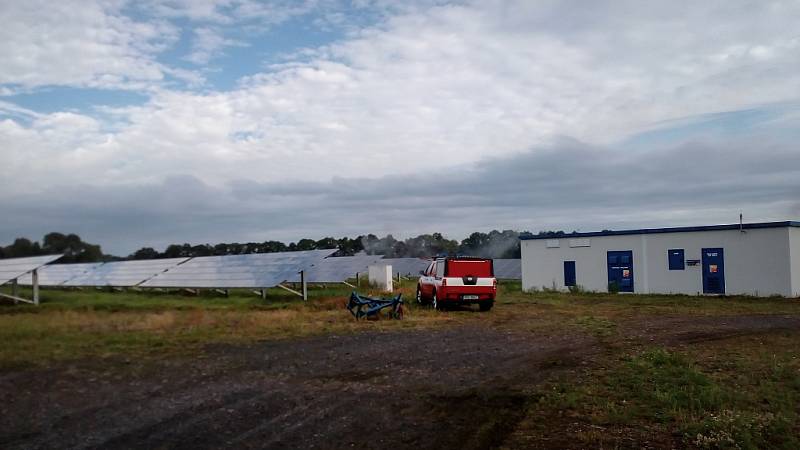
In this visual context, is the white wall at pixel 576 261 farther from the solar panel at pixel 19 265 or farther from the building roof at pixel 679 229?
the solar panel at pixel 19 265

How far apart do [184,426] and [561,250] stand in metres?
28.2

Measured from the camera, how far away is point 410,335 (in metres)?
15.2

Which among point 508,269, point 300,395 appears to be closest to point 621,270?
point 508,269

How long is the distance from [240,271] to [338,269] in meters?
6.99

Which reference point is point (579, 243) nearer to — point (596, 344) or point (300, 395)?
point (596, 344)

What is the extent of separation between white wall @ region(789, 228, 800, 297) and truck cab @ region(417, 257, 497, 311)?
14029mm

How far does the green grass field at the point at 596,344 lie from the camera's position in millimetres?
6871

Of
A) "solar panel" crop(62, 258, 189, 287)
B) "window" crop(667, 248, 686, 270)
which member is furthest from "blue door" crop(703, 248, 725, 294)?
"solar panel" crop(62, 258, 189, 287)

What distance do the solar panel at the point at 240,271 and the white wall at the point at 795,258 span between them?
63.5ft

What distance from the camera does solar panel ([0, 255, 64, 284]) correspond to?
2519 cm

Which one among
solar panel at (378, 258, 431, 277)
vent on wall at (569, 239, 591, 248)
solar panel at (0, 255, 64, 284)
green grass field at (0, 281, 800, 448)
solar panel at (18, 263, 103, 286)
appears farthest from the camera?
solar panel at (378, 258, 431, 277)

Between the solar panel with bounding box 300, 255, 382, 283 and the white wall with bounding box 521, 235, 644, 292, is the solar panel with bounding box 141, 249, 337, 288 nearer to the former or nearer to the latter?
the solar panel with bounding box 300, 255, 382, 283

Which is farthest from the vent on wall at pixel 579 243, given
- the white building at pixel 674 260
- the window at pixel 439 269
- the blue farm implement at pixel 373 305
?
the blue farm implement at pixel 373 305

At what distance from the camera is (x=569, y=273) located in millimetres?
32781
